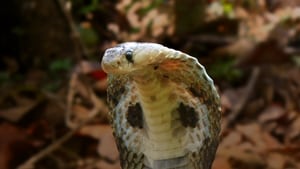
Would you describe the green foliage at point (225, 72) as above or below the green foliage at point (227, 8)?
below

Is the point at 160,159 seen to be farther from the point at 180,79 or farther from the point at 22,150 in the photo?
Answer: the point at 22,150

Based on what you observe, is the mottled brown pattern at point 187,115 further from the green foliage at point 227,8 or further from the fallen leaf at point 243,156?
the green foliage at point 227,8

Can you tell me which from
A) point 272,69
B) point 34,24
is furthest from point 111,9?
point 272,69

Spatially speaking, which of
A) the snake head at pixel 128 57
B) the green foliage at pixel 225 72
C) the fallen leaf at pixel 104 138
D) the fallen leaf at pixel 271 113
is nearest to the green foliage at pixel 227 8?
the green foliage at pixel 225 72

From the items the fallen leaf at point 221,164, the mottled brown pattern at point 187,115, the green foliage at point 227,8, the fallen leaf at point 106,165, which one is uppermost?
the mottled brown pattern at point 187,115

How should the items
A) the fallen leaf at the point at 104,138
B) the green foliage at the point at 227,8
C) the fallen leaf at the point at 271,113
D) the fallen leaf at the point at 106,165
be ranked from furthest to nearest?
the green foliage at the point at 227,8 < the fallen leaf at the point at 271,113 < the fallen leaf at the point at 104,138 < the fallen leaf at the point at 106,165

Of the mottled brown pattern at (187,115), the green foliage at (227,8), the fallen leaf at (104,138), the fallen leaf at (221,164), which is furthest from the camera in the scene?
the green foliage at (227,8)

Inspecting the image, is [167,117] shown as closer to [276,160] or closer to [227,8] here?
[276,160]

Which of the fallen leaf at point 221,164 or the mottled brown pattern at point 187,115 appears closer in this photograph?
the mottled brown pattern at point 187,115
